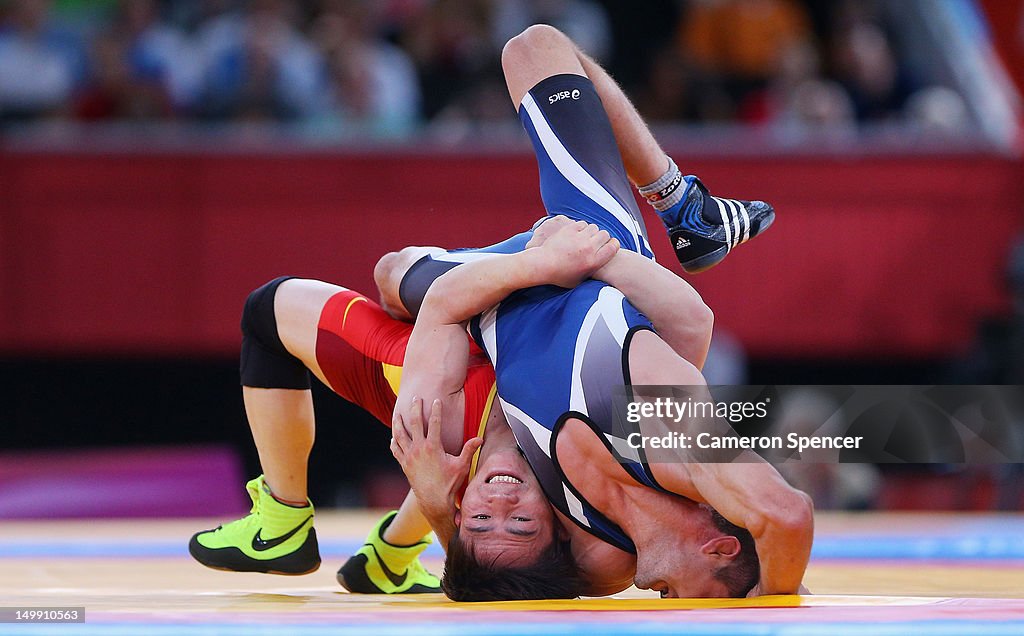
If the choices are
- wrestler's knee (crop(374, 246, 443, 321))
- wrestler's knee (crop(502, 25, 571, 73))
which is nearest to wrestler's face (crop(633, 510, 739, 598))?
wrestler's knee (crop(374, 246, 443, 321))

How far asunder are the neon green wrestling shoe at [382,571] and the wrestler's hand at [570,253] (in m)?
0.74

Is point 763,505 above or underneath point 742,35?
underneath

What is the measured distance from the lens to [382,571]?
2.80 metres

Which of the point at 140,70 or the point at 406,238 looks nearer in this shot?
the point at 406,238

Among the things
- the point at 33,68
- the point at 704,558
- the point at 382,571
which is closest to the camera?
the point at 704,558

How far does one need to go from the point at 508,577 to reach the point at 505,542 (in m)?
0.06

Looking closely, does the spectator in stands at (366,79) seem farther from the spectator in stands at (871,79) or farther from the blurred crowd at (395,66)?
the spectator in stands at (871,79)

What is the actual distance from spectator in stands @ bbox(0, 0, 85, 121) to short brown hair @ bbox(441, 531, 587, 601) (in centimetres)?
421

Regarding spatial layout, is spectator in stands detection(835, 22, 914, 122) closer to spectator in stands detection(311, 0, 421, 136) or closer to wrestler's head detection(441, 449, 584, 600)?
spectator in stands detection(311, 0, 421, 136)

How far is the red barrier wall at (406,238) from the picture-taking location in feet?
18.2

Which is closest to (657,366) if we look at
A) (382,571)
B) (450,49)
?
(382,571)

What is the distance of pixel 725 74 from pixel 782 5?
68cm

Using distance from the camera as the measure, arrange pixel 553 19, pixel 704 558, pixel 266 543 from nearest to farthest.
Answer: pixel 704 558 → pixel 266 543 → pixel 553 19

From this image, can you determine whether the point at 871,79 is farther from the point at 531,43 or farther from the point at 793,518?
the point at 793,518
